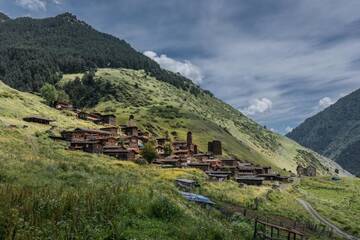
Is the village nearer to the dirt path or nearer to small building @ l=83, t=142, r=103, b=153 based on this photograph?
small building @ l=83, t=142, r=103, b=153

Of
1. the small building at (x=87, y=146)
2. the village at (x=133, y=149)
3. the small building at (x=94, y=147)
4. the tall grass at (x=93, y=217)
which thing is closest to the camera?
the tall grass at (x=93, y=217)

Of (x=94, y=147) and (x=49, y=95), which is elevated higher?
(x=49, y=95)

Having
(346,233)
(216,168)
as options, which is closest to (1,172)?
(346,233)

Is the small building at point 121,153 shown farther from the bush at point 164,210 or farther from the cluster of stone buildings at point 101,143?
the bush at point 164,210

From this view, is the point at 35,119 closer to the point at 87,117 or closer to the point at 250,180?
the point at 87,117

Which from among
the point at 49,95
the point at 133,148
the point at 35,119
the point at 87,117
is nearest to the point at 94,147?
the point at 133,148

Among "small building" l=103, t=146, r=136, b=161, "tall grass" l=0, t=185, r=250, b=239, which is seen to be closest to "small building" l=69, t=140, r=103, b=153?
"small building" l=103, t=146, r=136, b=161

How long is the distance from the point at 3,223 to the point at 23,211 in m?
1.58

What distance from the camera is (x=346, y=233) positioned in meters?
69.8

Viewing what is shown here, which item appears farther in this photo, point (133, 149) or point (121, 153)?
point (133, 149)

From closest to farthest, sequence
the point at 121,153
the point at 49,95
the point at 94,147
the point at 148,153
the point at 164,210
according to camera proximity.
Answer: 1. the point at 164,210
2. the point at 121,153
3. the point at 94,147
4. the point at 148,153
5. the point at 49,95

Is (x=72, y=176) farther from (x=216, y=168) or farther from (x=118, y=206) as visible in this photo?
(x=216, y=168)

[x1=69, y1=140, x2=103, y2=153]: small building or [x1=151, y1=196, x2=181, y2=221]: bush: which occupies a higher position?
[x1=69, y1=140, x2=103, y2=153]: small building

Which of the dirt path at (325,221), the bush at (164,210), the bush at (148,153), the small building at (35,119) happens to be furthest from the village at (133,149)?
the bush at (164,210)
